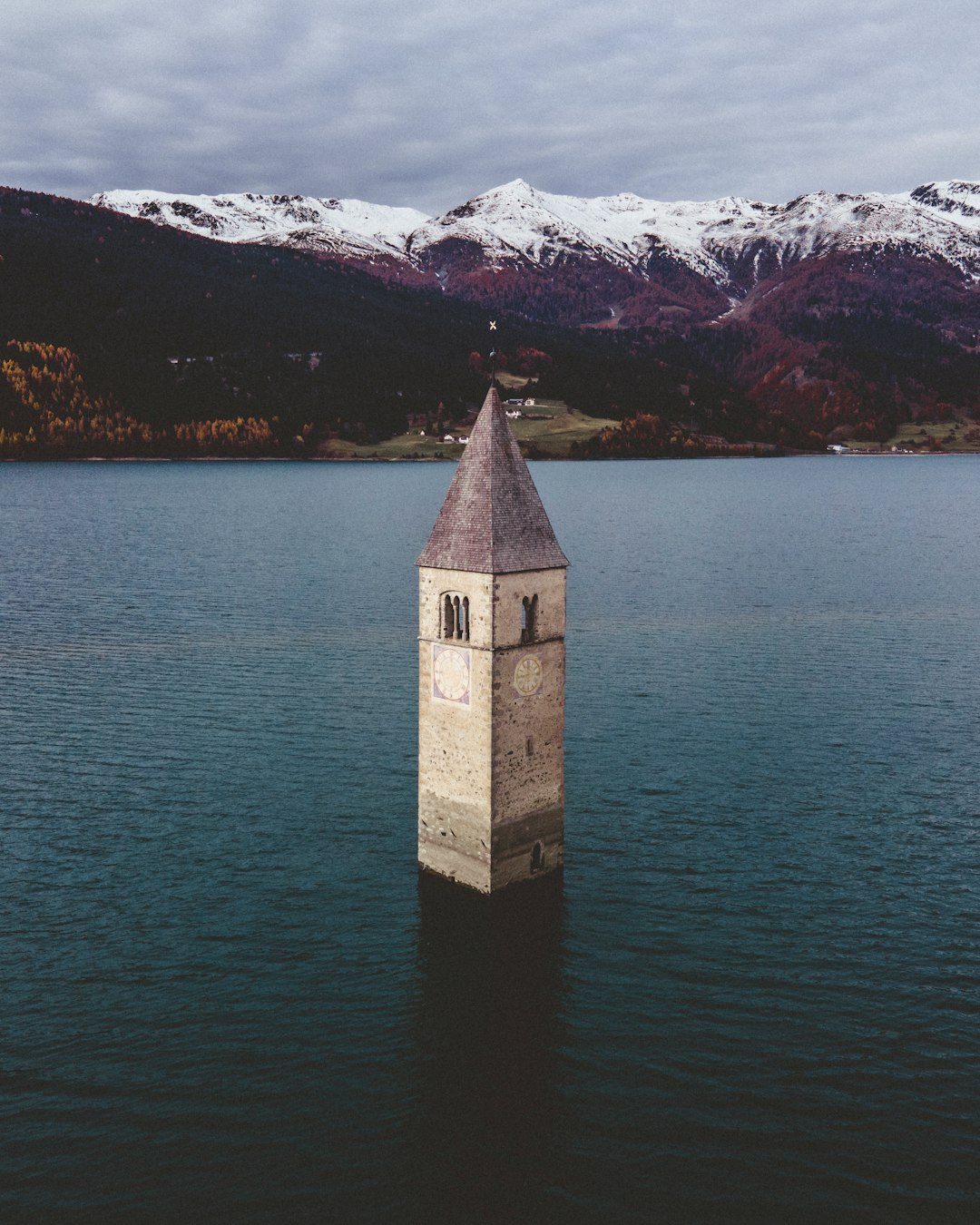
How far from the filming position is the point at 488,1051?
1348 inches

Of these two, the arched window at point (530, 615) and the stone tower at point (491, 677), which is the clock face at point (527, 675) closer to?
the stone tower at point (491, 677)

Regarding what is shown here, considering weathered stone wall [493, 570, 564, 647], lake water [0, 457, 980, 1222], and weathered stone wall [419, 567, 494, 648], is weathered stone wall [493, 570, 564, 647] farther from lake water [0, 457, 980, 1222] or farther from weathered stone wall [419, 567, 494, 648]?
lake water [0, 457, 980, 1222]

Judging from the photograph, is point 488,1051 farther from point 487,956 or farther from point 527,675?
point 527,675

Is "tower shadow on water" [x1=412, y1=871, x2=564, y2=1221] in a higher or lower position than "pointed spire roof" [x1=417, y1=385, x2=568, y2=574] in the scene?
lower

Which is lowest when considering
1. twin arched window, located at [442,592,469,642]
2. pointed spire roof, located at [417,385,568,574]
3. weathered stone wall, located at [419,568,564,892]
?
weathered stone wall, located at [419,568,564,892]

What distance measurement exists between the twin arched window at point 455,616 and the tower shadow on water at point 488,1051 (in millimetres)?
11179

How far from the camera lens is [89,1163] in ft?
93.9

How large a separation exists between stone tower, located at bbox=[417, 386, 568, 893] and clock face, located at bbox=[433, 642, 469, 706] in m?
0.05

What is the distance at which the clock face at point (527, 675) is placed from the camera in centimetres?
4297

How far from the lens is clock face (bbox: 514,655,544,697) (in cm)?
4297

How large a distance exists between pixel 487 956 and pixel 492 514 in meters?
18.2

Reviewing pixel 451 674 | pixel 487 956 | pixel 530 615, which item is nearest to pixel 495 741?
pixel 451 674

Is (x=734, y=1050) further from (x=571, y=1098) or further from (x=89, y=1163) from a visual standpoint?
(x=89, y=1163)

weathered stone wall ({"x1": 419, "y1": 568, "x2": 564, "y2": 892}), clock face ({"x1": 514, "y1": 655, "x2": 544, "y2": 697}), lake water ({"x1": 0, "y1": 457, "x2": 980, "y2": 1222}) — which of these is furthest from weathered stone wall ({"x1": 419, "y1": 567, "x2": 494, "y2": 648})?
lake water ({"x1": 0, "y1": 457, "x2": 980, "y2": 1222})
